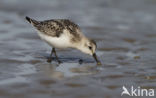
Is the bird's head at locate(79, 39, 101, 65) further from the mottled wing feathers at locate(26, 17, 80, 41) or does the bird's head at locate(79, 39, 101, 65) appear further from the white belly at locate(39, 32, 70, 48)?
the white belly at locate(39, 32, 70, 48)

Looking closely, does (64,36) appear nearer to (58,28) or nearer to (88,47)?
(58,28)

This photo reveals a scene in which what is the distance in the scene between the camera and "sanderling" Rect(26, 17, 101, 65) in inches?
372

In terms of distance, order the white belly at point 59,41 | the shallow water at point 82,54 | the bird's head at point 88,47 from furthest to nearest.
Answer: the bird's head at point 88,47
the white belly at point 59,41
the shallow water at point 82,54

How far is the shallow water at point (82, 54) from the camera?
25.4 ft

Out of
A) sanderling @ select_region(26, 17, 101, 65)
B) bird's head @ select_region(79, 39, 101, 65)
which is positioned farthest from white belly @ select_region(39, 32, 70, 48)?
bird's head @ select_region(79, 39, 101, 65)

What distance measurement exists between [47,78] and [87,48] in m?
1.81

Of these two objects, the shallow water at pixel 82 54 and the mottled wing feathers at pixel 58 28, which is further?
the mottled wing feathers at pixel 58 28

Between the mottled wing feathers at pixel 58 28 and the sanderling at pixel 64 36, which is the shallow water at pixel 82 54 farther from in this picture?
the mottled wing feathers at pixel 58 28

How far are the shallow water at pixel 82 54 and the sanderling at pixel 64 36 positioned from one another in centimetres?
46

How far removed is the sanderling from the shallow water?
458 millimetres

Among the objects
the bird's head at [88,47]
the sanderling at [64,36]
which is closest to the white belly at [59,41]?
the sanderling at [64,36]

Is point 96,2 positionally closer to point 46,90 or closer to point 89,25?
point 89,25

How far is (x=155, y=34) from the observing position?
41.7 ft

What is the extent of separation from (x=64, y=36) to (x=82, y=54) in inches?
59.0
